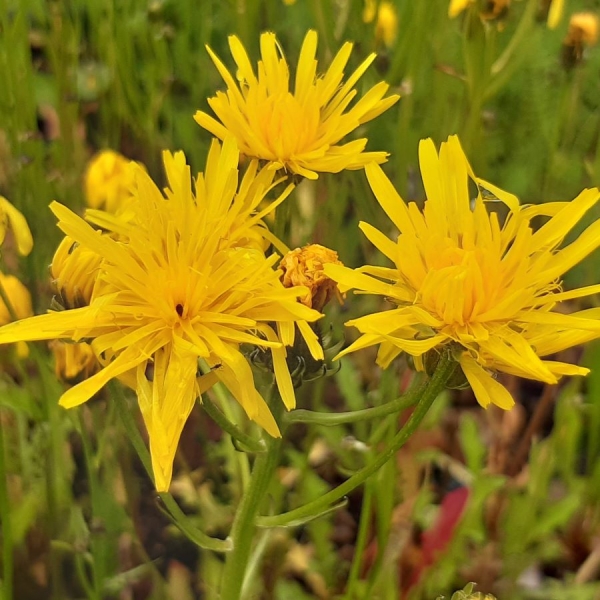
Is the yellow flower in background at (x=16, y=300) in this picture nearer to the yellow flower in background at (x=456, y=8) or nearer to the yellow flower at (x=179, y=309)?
the yellow flower at (x=179, y=309)

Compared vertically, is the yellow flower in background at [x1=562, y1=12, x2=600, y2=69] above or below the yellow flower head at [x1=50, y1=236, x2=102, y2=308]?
above

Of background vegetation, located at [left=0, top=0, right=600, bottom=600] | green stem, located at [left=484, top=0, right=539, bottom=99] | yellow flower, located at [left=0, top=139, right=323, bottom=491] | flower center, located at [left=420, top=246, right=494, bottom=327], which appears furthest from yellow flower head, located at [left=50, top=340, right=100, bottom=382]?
green stem, located at [left=484, top=0, right=539, bottom=99]

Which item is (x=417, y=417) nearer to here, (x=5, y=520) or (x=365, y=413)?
(x=365, y=413)

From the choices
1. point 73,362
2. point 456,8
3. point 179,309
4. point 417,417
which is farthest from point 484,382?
point 456,8

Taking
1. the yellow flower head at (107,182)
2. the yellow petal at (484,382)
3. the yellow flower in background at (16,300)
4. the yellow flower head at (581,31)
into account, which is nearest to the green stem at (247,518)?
the yellow petal at (484,382)

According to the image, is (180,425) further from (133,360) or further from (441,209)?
(441,209)

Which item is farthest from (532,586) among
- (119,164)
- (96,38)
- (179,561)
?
(96,38)

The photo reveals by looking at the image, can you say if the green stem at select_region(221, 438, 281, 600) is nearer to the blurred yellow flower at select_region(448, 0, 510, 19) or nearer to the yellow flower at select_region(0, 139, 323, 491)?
the yellow flower at select_region(0, 139, 323, 491)
